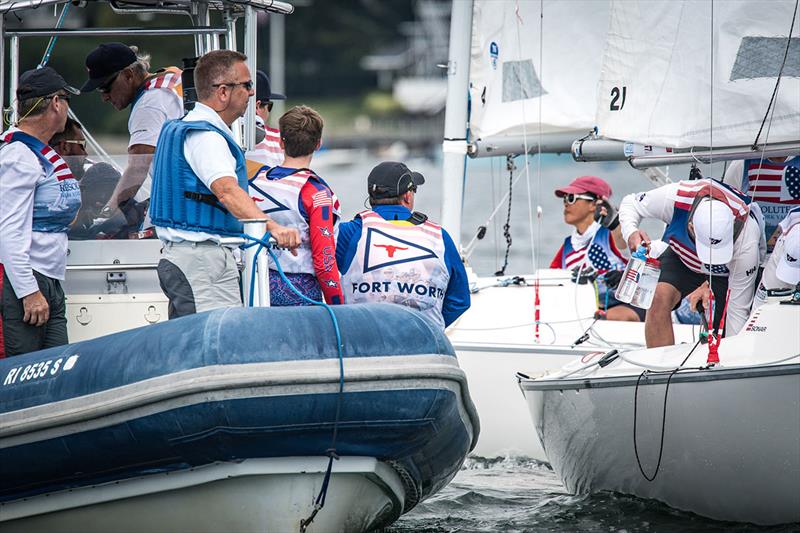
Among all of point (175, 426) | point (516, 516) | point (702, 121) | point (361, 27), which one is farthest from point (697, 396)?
point (361, 27)

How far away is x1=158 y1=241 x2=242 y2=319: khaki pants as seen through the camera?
15.9 feet

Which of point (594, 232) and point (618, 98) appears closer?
point (618, 98)

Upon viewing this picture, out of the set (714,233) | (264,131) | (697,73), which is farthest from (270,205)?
(697,73)

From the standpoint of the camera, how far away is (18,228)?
16.7ft

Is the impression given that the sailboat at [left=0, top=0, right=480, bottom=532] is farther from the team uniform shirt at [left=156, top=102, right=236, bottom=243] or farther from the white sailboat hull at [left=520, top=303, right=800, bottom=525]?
the white sailboat hull at [left=520, top=303, right=800, bottom=525]

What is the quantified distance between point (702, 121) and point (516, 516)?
2242 millimetres

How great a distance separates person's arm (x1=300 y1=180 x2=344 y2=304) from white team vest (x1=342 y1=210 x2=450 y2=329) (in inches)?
5.3

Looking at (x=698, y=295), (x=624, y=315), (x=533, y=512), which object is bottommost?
(x=533, y=512)

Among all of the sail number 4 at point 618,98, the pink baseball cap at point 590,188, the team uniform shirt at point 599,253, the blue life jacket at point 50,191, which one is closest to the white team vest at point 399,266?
the blue life jacket at point 50,191

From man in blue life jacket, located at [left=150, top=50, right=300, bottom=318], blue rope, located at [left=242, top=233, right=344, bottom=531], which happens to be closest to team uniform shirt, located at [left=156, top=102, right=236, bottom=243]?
man in blue life jacket, located at [left=150, top=50, right=300, bottom=318]

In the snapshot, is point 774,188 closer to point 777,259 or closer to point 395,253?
point 777,259

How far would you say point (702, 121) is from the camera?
6879 millimetres

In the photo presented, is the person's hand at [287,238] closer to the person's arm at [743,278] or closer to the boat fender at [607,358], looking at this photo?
the boat fender at [607,358]

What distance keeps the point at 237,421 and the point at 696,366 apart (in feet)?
7.11
